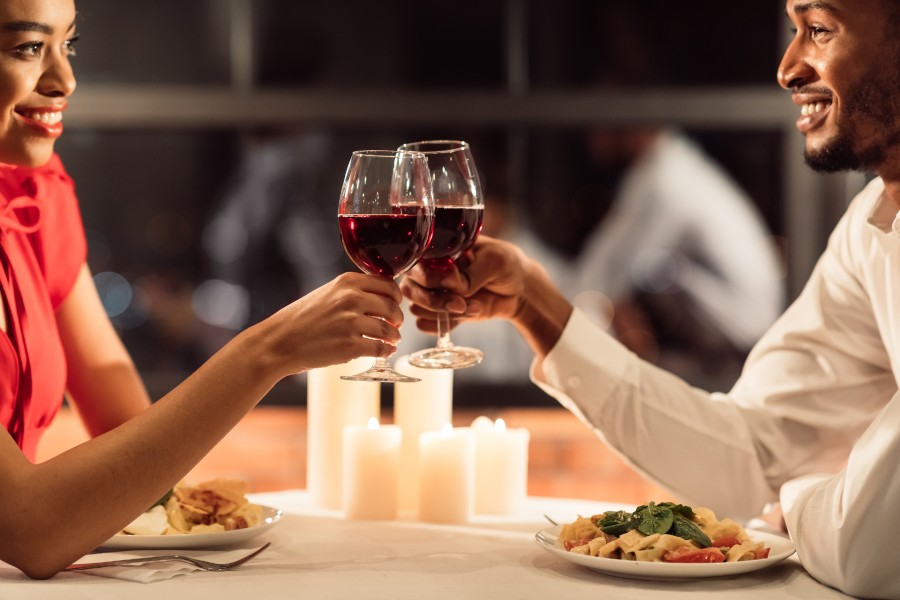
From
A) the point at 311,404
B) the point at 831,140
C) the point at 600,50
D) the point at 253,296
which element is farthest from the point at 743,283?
the point at 311,404

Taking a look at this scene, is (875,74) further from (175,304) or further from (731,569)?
(175,304)

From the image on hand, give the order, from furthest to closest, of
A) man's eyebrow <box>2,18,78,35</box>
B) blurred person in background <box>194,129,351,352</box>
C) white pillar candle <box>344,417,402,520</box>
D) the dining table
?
blurred person in background <box>194,129,351,352</box>, white pillar candle <box>344,417,402,520</box>, man's eyebrow <box>2,18,78,35</box>, the dining table

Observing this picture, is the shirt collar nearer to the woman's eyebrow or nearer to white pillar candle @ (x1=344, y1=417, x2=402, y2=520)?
white pillar candle @ (x1=344, y1=417, x2=402, y2=520)

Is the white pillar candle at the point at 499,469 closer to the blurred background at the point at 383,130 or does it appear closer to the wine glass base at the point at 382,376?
the wine glass base at the point at 382,376

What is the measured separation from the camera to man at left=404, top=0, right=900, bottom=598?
1939 mm

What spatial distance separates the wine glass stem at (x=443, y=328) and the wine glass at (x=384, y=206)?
0.32 meters

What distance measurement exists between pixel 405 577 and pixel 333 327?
1.04 ft

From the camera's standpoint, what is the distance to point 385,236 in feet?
5.08

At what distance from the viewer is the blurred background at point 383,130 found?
13.3 feet

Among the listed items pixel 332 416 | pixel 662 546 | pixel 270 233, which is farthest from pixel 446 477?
pixel 270 233

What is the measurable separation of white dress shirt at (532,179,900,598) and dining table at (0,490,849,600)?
1.28 feet

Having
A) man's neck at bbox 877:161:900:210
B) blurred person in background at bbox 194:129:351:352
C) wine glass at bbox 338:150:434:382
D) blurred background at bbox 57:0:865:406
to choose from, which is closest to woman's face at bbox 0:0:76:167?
wine glass at bbox 338:150:434:382

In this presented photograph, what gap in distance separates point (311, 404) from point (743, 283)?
3236 millimetres

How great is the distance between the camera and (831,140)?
1.99 metres
